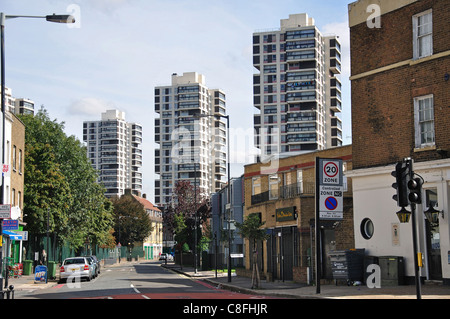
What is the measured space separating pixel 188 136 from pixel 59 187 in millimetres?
107894

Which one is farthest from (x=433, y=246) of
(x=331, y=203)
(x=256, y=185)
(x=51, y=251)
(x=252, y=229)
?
(x=51, y=251)

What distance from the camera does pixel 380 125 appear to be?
1041 inches

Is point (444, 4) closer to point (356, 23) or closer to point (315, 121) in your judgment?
Result: point (356, 23)

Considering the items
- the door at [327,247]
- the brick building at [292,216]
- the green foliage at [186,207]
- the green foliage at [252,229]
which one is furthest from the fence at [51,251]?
the door at [327,247]

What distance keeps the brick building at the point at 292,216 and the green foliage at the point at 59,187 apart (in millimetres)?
14625

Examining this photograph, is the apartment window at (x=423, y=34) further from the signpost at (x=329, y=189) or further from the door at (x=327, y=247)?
the door at (x=327, y=247)

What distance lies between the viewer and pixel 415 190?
16453 mm

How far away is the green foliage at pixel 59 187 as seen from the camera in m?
52.4

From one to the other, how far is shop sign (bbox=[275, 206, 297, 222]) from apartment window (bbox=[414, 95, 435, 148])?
1026cm

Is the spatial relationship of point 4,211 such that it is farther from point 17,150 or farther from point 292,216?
point 17,150

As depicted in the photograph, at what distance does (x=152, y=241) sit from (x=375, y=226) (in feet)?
427

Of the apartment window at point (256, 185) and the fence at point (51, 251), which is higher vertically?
the apartment window at point (256, 185)

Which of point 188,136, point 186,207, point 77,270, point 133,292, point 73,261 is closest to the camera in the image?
point 133,292
